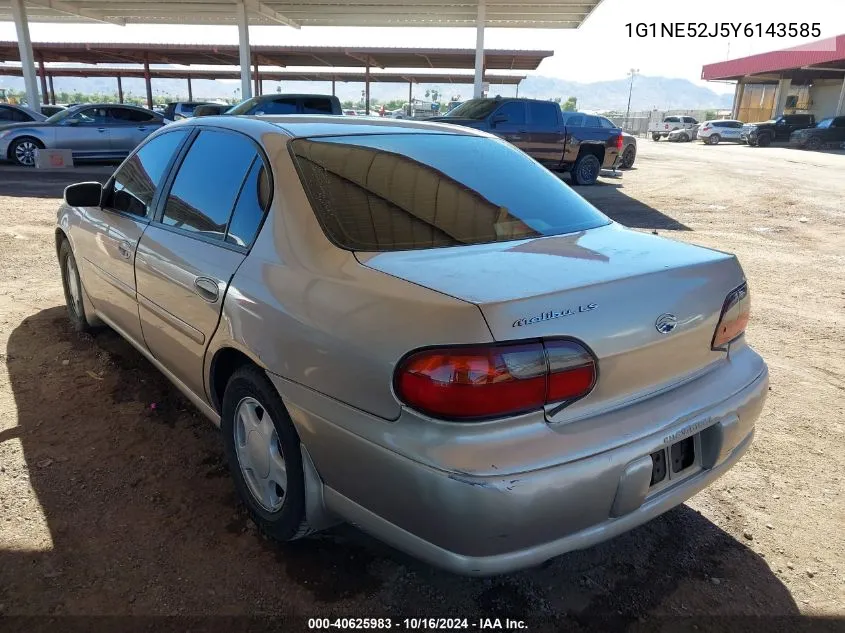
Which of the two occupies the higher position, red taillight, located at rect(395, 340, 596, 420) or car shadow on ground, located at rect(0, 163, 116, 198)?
red taillight, located at rect(395, 340, 596, 420)

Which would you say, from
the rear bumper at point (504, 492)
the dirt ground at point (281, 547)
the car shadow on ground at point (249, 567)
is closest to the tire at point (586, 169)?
the dirt ground at point (281, 547)

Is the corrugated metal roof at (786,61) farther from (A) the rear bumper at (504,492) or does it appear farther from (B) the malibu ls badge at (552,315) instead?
(B) the malibu ls badge at (552,315)

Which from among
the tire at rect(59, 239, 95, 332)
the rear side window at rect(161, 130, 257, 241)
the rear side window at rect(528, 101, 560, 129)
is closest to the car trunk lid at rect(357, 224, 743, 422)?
the rear side window at rect(161, 130, 257, 241)

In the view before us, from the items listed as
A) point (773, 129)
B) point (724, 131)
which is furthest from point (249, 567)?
point (724, 131)

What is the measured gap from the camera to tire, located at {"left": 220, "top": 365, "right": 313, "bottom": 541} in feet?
7.27

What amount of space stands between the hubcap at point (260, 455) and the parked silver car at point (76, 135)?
48.9 ft

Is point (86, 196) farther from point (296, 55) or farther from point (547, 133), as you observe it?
point (296, 55)

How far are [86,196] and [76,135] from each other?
44.5 feet

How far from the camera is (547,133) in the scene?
14.5 meters

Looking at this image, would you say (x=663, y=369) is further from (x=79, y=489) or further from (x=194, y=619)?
(x=79, y=489)

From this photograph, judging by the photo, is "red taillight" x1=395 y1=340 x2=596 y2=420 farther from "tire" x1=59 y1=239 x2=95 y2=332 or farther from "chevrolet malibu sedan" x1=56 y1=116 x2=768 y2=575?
"tire" x1=59 y1=239 x2=95 y2=332

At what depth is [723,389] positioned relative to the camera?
86.6 inches

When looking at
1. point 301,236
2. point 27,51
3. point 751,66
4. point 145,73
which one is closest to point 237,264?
point 301,236

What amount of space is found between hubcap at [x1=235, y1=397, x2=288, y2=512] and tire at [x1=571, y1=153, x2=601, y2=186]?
14.1 m
